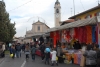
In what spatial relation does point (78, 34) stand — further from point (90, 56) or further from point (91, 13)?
point (91, 13)

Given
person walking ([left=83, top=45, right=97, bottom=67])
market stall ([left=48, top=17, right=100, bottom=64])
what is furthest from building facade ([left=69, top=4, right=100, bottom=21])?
person walking ([left=83, top=45, right=97, bottom=67])

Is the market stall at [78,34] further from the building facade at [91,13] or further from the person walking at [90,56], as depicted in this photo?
the building facade at [91,13]

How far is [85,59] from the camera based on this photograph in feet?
54.9

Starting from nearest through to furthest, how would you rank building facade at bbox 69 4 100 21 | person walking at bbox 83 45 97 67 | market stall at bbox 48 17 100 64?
person walking at bbox 83 45 97 67 → market stall at bbox 48 17 100 64 → building facade at bbox 69 4 100 21

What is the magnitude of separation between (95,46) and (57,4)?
8638 centimetres

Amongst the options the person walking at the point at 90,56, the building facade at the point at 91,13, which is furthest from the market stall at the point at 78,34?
the building facade at the point at 91,13

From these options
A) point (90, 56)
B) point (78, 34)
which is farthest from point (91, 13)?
point (90, 56)

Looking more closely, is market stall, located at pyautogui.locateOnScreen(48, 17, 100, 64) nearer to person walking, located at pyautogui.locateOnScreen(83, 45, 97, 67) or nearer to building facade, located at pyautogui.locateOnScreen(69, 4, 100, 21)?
person walking, located at pyautogui.locateOnScreen(83, 45, 97, 67)

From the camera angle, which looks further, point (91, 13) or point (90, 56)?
point (91, 13)

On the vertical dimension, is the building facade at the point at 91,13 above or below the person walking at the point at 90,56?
above

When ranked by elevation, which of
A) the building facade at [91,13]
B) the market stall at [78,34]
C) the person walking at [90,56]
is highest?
the building facade at [91,13]

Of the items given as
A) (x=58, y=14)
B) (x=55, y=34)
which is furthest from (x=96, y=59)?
(x=58, y=14)

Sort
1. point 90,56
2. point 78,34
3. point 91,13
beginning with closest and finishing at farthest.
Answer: point 90,56 → point 78,34 → point 91,13

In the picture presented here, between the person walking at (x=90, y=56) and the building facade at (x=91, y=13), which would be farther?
the building facade at (x=91, y=13)
